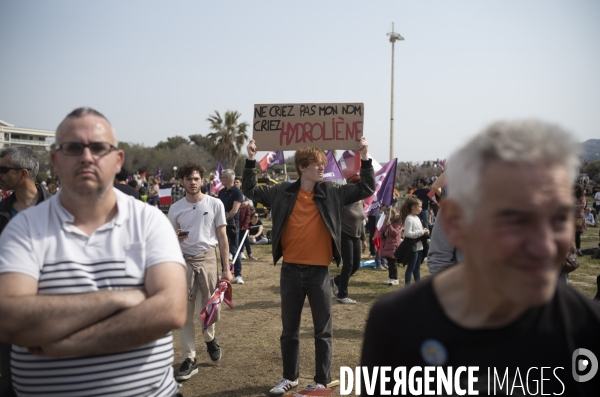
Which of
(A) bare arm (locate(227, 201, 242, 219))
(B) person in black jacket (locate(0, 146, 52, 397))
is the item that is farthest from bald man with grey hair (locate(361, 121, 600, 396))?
(A) bare arm (locate(227, 201, 242, 219))

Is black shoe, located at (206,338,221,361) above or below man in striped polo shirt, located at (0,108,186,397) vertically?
below

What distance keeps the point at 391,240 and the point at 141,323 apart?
29.5 feet

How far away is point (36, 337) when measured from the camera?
2088mm

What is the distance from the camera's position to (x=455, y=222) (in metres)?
1.54

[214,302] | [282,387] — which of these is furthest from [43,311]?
[214,302]

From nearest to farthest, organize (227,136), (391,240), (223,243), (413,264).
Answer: (223,243) → (413,264) → (391,240) → (227,136)

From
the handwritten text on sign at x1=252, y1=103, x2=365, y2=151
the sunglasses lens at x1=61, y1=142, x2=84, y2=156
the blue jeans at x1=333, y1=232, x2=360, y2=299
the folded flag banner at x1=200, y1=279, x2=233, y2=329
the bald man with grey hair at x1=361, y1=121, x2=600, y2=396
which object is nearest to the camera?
the bald man with grey hair at x1=361, y1=121, x2=600, y2=396

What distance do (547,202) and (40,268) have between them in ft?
6.27

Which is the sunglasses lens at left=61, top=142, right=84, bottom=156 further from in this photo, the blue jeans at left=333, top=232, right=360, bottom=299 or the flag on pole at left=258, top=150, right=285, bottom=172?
the flag on pole at left=258, top=150, right=285, bottom=172

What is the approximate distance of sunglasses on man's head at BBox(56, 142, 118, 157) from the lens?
7.71ft

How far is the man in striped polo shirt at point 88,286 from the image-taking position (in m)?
2.11

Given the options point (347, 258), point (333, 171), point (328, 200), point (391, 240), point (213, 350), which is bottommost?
→ point (213, 350)

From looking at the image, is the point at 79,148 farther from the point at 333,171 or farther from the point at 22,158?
the point at 333,171

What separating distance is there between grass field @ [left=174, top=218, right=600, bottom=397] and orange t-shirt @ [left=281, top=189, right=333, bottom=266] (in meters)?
1.40
